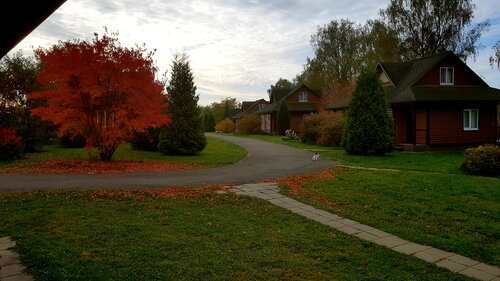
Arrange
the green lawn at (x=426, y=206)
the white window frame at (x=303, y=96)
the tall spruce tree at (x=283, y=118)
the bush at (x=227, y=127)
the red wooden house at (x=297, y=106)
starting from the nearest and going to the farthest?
the green lawn at (x=426, y=206)
the tall spruce tree at (x=283, y=118)
the red wooden house at (x=297, y=106)
the white window frame at (x=303, y=96)
the bush at (x=227, y=127)

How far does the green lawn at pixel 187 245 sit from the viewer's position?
14.7 ft

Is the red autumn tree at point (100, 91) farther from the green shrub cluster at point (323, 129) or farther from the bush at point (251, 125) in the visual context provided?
the bush at point (251, 125)

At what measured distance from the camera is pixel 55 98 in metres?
14.6

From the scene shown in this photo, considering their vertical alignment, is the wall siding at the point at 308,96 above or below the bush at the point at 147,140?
above

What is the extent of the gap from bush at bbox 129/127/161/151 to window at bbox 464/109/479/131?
68.5 ft

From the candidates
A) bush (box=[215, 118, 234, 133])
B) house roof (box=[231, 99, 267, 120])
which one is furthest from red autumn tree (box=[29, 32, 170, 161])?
house roof (box=[231, 99, 267, 120])

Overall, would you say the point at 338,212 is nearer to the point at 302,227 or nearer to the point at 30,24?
the point at 302,227

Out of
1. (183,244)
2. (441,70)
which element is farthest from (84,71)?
(441,70)

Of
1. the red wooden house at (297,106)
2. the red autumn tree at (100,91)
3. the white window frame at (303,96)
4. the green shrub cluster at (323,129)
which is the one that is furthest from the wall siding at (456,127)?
the white window frame at (303,96)

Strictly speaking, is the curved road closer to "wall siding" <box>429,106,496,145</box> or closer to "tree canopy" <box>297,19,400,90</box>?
"wall siding" <box>429,106,496,145</box>

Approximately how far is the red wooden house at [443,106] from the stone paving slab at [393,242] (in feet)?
54.6

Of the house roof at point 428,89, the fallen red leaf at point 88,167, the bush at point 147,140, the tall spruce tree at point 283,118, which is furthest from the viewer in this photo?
the tall spruce tree at point 283,118

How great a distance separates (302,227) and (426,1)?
1472 inches

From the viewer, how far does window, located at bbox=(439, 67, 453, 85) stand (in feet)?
80.0
